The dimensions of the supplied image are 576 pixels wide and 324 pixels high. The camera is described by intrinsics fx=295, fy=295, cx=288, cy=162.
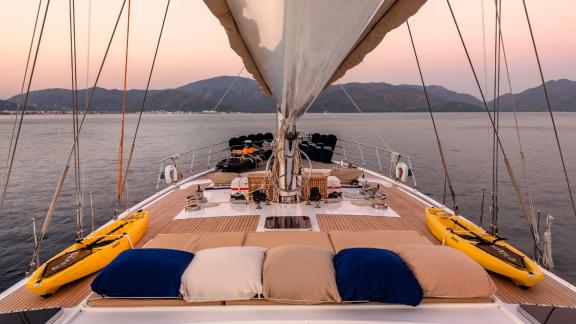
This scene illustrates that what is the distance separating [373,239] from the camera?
4.04m

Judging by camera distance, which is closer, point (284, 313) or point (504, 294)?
point (284, 313)

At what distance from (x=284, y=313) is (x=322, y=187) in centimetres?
421

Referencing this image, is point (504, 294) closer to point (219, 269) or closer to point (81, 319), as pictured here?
point (219, 269)

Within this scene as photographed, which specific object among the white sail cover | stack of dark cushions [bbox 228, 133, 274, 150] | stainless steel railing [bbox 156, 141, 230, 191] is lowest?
stainless steel railing [bbox 156, 141, 230, 191]

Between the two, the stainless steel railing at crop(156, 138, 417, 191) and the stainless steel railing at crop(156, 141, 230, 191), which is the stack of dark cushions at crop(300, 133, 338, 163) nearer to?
the stainless steel railing at crop(156, 138, 417, 191)

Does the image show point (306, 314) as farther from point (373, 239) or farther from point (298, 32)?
point (298, 32)

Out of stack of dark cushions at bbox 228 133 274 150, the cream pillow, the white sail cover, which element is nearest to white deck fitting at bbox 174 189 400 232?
the cream pillow

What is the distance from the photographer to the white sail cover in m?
1.61

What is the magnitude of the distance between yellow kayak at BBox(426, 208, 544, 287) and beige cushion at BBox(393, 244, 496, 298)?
94 centimetres

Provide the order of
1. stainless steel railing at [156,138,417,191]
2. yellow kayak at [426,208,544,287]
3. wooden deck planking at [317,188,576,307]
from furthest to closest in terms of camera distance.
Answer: stainless steel railing at [156,138,417,191] < yellow kayak at [426,208,544,287] < wooden deck planking at [317,188,576,307]

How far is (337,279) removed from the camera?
2.73 metres

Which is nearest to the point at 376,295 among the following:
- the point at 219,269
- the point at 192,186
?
the point at 219,269

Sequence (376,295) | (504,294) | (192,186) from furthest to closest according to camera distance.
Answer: (192,186) < (504,294) < (376,295)

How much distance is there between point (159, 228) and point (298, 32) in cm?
492
